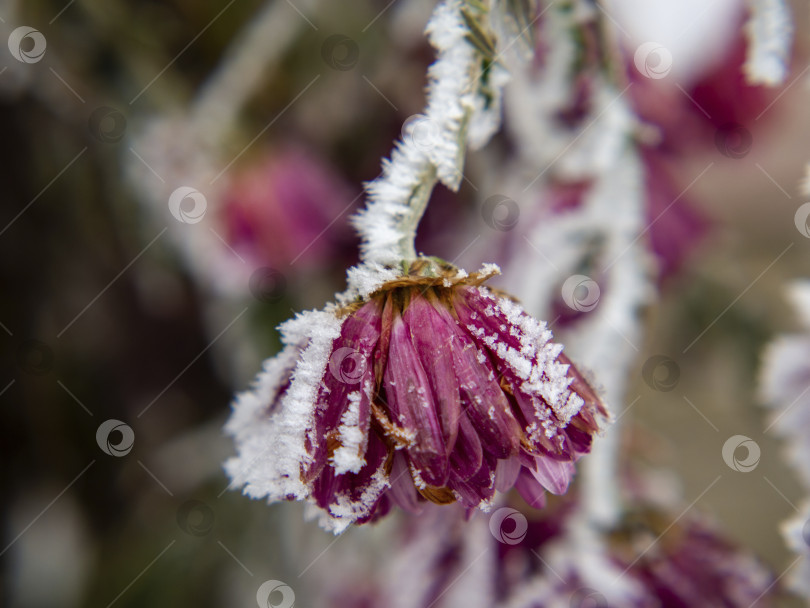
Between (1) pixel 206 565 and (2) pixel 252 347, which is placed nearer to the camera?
(2) pixel 252 347

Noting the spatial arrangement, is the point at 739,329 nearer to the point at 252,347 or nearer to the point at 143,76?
the point at 252,347

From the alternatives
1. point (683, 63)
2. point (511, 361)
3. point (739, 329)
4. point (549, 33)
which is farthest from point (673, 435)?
point (511, 361)

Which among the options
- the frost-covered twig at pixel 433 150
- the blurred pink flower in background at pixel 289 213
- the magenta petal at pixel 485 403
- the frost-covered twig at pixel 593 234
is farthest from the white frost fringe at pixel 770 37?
the blurred pink flower in background at pixel 289 213

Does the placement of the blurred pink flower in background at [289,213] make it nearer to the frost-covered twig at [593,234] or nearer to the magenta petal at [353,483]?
the frost-covered twig at [593,234]

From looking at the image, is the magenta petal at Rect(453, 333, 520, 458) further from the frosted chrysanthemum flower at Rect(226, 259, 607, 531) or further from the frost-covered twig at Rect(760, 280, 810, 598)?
the frost-covered twig at Rect(760, 280, 810, 598)

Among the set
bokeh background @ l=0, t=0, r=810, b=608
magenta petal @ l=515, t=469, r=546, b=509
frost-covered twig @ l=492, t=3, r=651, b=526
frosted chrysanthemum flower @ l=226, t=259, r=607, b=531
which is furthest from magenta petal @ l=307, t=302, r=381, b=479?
bokeh background @ l=0, t=0, r=810, b=608

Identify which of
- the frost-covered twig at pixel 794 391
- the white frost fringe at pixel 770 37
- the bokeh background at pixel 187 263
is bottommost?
the bokeh background at pixel 187 263
